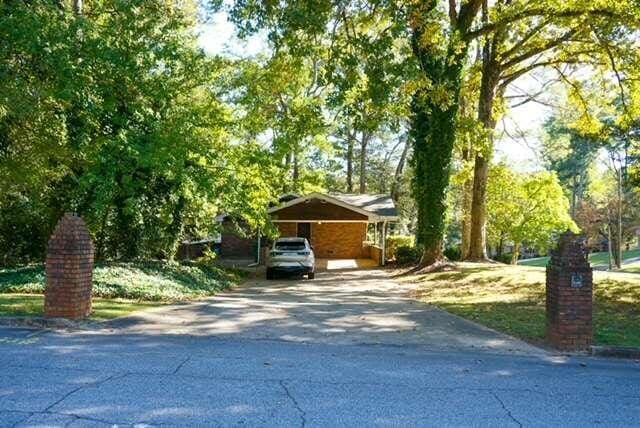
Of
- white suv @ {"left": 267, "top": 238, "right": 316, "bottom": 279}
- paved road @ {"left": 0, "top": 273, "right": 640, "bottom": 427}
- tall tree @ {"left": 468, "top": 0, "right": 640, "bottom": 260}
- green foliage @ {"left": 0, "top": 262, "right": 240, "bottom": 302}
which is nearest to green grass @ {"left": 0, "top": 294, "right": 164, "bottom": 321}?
green foliage @ {"left": 0, "top": 262, "right": 240, "bottom": 302}

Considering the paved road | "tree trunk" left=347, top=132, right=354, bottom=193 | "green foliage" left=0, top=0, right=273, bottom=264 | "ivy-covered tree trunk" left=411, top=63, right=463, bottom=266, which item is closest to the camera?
the paved road

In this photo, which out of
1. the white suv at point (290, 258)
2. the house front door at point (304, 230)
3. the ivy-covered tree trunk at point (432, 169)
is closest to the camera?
the ivy-covered tree trunk at point (432, 169)

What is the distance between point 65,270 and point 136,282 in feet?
18.5

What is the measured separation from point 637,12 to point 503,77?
43.2 ft

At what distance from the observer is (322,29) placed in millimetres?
13867

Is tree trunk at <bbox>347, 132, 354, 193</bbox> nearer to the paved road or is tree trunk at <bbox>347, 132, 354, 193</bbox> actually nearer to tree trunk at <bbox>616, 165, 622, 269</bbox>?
tree trunk at <bbox>616, 165, 622, 269</bbox>

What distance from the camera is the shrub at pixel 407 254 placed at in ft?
106

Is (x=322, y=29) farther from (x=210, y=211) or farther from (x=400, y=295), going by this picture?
(x=210, y=211)

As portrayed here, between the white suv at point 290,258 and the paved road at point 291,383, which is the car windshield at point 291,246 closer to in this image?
the white suv at point 290,258

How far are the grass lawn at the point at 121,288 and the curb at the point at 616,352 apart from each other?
316 inches

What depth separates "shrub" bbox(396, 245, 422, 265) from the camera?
32312 millimetres

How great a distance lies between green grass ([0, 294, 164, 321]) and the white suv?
420 inches

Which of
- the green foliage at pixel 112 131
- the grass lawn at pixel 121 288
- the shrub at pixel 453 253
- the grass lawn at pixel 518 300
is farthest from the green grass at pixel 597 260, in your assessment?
the grass lawn at pixel 121 288

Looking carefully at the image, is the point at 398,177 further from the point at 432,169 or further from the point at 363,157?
the point at 432,169
